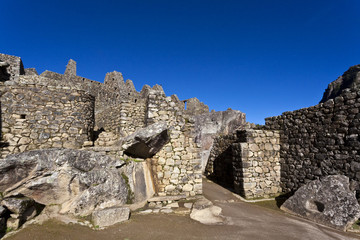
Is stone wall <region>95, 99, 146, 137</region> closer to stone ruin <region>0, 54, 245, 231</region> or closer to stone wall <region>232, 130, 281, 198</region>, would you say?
stone ruin <region>0, 54, 245, 231</region>

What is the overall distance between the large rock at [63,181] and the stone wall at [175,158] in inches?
67.4

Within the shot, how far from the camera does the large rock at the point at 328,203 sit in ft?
16.7

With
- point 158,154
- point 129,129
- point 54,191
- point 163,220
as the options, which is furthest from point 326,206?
point 129,129

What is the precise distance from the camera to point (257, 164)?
27.5 feet

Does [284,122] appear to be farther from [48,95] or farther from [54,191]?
[48,95]

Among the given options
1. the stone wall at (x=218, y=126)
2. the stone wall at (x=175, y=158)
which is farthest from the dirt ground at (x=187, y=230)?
the stone wall at (x=218, y=126)

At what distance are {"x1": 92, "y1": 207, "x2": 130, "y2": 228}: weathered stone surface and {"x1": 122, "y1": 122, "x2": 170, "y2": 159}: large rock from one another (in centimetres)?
201

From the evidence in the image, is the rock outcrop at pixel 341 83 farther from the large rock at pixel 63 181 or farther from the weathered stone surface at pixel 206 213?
the large rock at pixel 63 181

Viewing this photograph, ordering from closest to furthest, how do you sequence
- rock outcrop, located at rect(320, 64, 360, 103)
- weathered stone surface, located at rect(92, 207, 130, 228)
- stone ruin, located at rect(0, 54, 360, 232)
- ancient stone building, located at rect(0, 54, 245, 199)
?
weathered stone surface, located at rect(92, 207, 130, 228) < stone ruin, located at rect(0, 54, 360, 232) < ancient stone building, located at rect(0, 54, 245, 199) < rock outcrop, located at rect(320, 64, 360, 103)

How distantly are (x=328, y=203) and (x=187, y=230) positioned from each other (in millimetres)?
4773

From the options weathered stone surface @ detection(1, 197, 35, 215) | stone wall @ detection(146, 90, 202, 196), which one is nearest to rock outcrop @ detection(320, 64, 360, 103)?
stone wall @ detection(146, 90, 202, 196)

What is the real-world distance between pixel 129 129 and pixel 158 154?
5108mm

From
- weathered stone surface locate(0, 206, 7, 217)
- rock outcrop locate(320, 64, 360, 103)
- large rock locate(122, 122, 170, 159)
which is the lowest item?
weathered stone surface locate(0, 206, 7, 217)

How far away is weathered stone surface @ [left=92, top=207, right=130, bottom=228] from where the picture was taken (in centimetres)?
441
